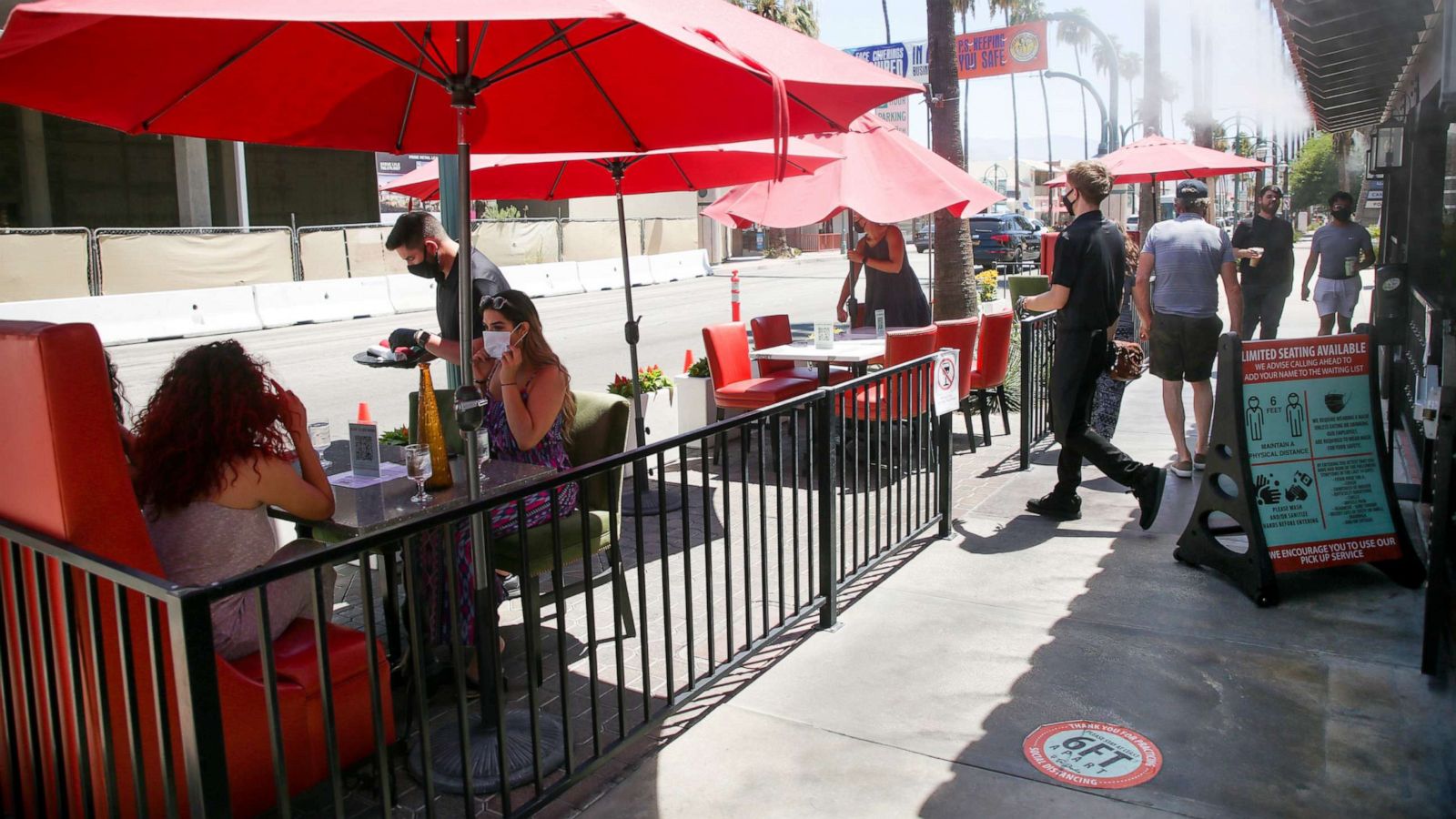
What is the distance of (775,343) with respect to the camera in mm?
9031

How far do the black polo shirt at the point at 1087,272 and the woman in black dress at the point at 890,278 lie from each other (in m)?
2.61

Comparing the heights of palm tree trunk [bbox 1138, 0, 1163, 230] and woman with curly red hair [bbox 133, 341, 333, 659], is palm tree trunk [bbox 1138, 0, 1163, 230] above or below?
above

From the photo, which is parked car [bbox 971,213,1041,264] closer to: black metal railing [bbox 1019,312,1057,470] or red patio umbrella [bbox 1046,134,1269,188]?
red patio umbrella [bbox 1046,134,1269,188]

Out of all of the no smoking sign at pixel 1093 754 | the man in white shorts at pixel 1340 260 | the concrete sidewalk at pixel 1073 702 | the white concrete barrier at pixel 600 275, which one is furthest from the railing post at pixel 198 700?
the white concrete barrier at pixel 600 275

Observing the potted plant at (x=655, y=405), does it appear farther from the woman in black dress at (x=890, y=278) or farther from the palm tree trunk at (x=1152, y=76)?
the palm tree trunk at (x=1152, y=76)

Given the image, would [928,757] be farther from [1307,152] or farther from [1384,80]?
[1307,152]

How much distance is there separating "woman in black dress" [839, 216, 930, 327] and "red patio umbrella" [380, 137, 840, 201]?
2000mm

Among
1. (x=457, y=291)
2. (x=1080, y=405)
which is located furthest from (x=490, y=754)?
(x=1080, y=405)

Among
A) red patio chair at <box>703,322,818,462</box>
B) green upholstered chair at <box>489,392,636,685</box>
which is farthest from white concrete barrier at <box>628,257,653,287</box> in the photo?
green upholstered chair at <box>489,392,636,685</box>

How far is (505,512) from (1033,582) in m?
2.62

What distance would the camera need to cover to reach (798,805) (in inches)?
131

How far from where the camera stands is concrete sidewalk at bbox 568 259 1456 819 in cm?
335

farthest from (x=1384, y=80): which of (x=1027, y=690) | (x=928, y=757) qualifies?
(x=928, y=757)

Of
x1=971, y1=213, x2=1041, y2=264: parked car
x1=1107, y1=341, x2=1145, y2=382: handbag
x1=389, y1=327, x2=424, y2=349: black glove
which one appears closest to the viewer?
x1=389, y1=327, x2=424, y2=349: black glove
